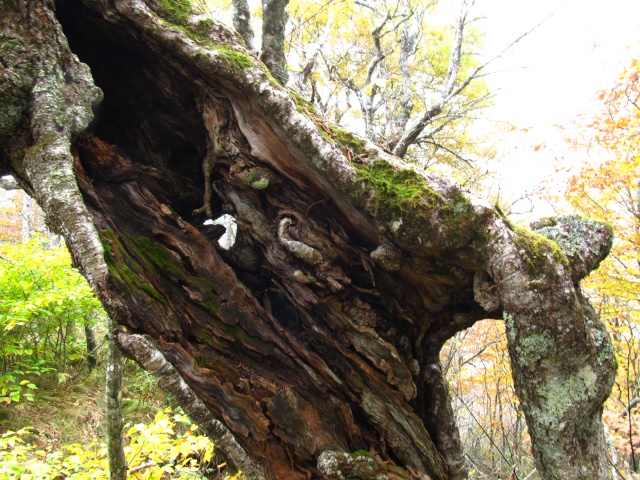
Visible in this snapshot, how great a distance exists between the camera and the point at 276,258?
2.79 m

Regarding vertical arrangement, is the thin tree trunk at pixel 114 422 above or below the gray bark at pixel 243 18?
below

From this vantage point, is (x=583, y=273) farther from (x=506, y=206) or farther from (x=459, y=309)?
(x=506, y=206)

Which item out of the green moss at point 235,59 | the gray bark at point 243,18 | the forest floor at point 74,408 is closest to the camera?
the green moss at point 235,59

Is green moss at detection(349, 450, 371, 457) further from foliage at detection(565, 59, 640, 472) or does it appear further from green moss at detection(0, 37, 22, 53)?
foliage at detection(565, 59, 640, 472)

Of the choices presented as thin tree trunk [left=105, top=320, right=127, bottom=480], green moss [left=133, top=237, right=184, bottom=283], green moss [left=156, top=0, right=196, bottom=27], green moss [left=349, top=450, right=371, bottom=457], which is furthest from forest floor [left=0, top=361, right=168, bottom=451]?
green moss [left=156, top=0, right=196, bottom=27]

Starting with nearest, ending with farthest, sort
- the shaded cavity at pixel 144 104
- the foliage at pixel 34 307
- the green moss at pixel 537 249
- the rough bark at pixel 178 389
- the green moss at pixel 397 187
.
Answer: the rough bark at pixel 178 389, the green moss at pixel 537 249, the green moss at pixel 397 187, the shaded cavity at pixel 144 104, the foliage at pixel 34 307

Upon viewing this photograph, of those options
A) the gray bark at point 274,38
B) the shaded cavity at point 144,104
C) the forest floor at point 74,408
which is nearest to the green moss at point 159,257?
the shaded cavity at point 144,104

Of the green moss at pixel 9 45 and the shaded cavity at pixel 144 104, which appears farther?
the shaded cavity at pixel 144 104

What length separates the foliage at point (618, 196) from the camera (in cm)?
734

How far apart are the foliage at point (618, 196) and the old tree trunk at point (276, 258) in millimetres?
6117

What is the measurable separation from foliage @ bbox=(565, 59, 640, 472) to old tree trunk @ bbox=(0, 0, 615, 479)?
612 centimetres

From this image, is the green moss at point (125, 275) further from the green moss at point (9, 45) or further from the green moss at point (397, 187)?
the green moss at point (397, 187)

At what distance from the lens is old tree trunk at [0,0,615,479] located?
225 cm

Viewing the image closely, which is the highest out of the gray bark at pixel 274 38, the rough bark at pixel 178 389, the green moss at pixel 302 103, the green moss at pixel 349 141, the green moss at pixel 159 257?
the gray bark at pixel 274 38
